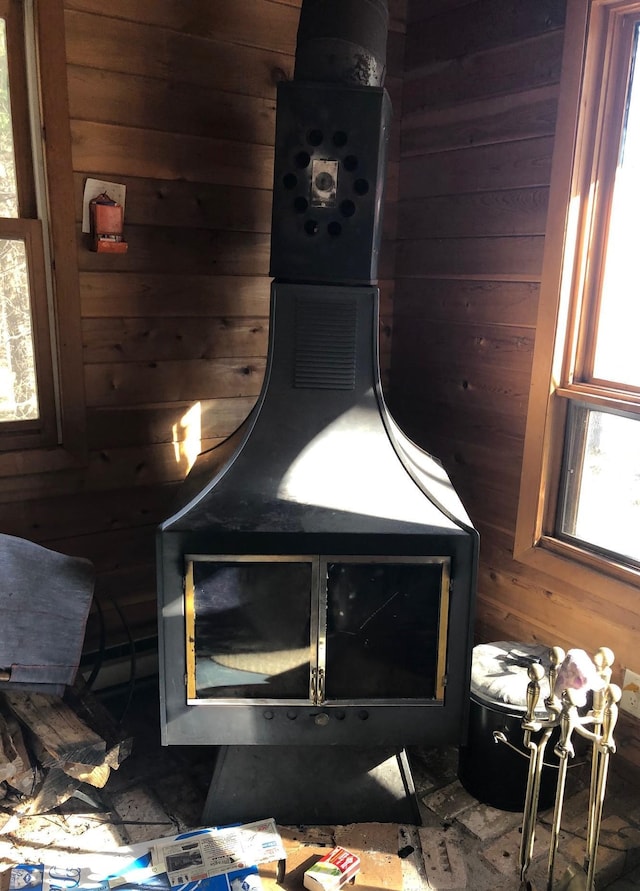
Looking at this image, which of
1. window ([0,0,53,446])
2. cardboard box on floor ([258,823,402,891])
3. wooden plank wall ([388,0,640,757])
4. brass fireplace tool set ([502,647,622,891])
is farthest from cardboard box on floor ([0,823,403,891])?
window ([0,0,53,446])

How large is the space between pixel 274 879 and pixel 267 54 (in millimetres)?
2136

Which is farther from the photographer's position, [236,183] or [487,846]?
[236,183]

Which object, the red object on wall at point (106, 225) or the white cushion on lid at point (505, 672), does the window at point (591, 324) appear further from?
the red object on wall at point (106, 225)

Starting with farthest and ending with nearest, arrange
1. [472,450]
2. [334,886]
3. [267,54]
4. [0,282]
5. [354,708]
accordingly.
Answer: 1. [472,450]
2. [267,54]
3. [0,282]
4. [354,708]
5. [334,886]

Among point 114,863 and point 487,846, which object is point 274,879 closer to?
point 114,863

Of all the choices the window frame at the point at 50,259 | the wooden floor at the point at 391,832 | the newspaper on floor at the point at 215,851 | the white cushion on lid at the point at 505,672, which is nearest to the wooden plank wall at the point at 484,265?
the white cushion on lid at the point at 505,672

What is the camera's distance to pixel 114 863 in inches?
65.2

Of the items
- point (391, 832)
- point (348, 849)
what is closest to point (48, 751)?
point (348, 849)

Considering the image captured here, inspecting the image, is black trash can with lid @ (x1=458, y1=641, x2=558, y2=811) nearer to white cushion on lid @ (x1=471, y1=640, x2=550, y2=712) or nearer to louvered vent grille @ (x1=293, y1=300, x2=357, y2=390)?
white cushion on lid @ (x1=471, y1=640, x2=550, y2=712)

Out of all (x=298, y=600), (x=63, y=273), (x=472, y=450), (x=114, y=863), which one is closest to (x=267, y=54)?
(x=63, y=273)

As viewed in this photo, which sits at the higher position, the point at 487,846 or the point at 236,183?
the point at 236,183

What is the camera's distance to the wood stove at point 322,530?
64.9 inches

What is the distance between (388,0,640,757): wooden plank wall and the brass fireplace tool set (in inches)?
20.6

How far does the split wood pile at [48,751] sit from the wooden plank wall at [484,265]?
120cm
